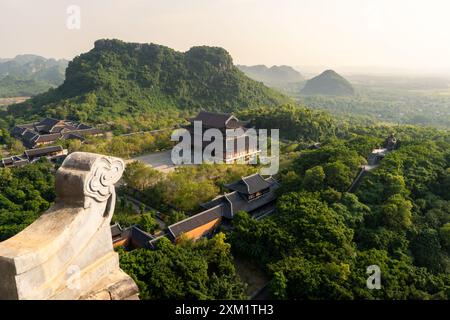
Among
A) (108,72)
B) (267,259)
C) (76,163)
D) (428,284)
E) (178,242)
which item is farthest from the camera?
(108,72)

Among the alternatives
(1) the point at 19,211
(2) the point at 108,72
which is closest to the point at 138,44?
(2) the point at 108,72

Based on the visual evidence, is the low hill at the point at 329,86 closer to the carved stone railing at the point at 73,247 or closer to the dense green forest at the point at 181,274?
the dense green forest at the point at 181,274

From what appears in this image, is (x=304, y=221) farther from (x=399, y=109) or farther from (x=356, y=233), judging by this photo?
(x=399, y=109)

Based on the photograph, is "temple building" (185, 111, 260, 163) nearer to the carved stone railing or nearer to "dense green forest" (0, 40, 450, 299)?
"dense green forest" (0, 40, 450, 299)

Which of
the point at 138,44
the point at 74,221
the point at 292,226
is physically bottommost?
the point at 292,226

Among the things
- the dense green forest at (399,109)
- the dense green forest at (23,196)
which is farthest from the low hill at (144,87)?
the dense green forest at (399,109)

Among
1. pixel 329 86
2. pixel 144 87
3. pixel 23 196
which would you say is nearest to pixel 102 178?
pixel 23 196

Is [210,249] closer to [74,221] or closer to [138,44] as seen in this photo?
[74,221]
